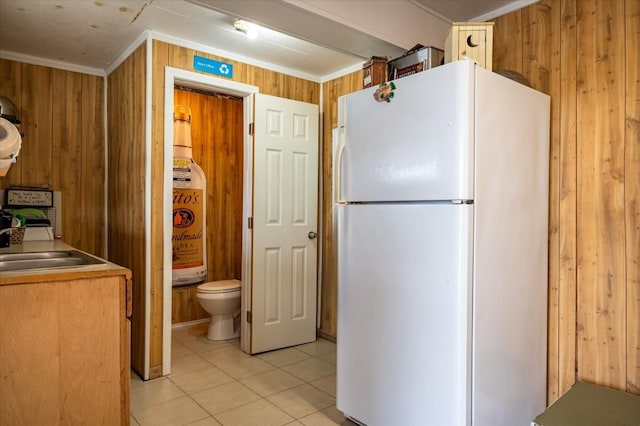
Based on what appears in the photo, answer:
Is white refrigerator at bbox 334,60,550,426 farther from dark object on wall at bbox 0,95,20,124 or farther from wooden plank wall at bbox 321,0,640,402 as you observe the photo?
dark object on wall at bbox 0,95,20,124

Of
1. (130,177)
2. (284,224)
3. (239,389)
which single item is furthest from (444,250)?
(130,177)

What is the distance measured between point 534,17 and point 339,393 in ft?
7.58

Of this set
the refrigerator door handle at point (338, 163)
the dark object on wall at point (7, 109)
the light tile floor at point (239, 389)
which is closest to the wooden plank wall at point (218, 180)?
the light tile floor at point (239, 389)

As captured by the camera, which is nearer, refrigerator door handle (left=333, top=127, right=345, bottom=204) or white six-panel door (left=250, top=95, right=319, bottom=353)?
refrigerator door handle (left=333, top=127, right=345, bottom=204)

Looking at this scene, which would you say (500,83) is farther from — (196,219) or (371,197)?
(196,219)

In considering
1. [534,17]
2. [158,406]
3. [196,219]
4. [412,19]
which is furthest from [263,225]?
[534,17]

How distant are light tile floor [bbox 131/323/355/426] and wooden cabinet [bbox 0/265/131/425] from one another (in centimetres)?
76

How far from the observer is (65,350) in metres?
1.51

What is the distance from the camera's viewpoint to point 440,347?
5.42 ft

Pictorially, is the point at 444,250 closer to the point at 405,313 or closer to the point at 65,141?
the point at 405,313

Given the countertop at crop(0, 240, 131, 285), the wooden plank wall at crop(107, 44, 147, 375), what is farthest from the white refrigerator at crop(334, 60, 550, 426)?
the wooden plank wall at crop(107, 44, 147, 375)

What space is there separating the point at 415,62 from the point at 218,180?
2.80m

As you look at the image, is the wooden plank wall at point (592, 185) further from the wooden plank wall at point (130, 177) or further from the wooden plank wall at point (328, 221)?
the wooden plank wall at point (130, 177)

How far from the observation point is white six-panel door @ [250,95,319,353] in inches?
128
